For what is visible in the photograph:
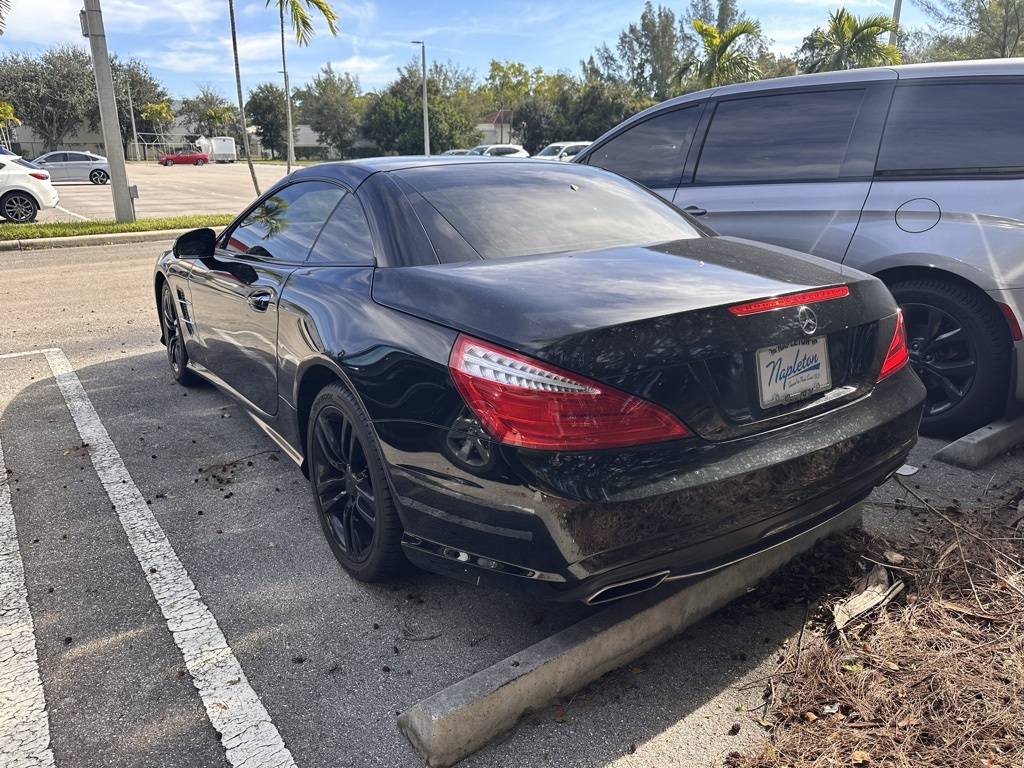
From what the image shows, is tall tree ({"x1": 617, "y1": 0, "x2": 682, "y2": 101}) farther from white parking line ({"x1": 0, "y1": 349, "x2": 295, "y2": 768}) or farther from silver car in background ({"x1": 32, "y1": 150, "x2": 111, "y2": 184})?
white parking line ({"x1": 0, "y1": 349, "x2": 295, "y2": 768})

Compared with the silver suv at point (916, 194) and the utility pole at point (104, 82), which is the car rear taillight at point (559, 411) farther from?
the utility pole at point (104, 82)

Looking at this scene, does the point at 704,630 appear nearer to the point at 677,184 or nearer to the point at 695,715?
the point at 695,715

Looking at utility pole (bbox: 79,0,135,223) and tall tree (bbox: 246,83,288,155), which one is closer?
utility pole (bbox: 79,0,135,223)

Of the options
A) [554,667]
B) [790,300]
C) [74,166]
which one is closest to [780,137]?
[790,300]

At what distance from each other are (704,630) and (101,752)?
1.83m

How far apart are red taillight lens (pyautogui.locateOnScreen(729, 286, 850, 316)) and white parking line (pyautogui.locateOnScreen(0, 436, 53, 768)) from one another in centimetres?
225

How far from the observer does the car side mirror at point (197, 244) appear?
423cm

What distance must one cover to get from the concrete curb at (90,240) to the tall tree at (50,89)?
55.9 metres

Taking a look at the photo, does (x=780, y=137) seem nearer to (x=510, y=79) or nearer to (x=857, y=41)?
(x=857, y=41)

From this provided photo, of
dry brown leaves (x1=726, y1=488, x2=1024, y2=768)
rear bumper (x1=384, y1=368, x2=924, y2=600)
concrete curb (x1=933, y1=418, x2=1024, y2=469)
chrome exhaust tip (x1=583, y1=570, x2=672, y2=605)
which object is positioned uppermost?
rear bumper (x1=384, y1=368, x2=924, y2=600)

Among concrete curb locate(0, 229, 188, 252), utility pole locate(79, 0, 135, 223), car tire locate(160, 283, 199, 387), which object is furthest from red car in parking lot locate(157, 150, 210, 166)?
car tire locate(160, 283, 199, 387)

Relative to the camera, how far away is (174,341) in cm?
531

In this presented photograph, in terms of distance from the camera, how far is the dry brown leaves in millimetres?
2018

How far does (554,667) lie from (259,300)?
83.2 inches
